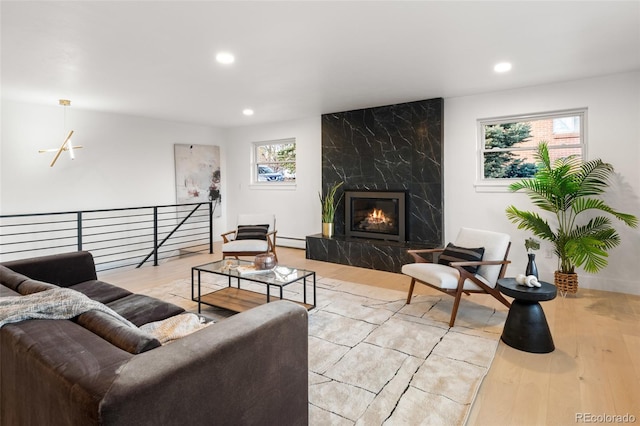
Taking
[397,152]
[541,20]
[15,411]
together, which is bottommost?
[15,411]

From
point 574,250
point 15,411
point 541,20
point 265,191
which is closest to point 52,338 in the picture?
point 15,411

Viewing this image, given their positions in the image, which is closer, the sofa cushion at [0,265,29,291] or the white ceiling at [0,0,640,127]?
the sofa cushion at [0,265,29,291]

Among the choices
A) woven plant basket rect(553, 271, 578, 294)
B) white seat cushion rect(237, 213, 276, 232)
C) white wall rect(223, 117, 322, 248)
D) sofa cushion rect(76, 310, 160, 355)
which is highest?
white wall rect(223, 117, 322, 248)

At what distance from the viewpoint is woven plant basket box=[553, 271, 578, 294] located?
400 cm

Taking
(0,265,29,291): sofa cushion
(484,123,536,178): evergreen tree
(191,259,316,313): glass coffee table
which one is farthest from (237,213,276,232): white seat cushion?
(0,265,29,291): sofa cushion

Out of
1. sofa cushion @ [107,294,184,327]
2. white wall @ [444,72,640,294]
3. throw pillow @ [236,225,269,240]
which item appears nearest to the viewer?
sofa cushion @ [107,294,184,327]

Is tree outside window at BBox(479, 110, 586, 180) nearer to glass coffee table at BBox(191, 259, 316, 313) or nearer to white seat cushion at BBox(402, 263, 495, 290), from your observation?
white seat cushion at BBox(402, 263, 495, 290)

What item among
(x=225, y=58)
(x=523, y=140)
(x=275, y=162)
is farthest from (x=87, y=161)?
(x=523, y=140)

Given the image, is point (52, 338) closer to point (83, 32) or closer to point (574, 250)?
point (83, 32)

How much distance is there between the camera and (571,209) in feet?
13.6

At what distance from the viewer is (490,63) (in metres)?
3.63

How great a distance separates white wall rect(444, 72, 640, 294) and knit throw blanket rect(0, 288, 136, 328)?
4610mm

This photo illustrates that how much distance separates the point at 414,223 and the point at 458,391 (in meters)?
3.40

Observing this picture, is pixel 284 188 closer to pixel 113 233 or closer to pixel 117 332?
pixel 113 233
